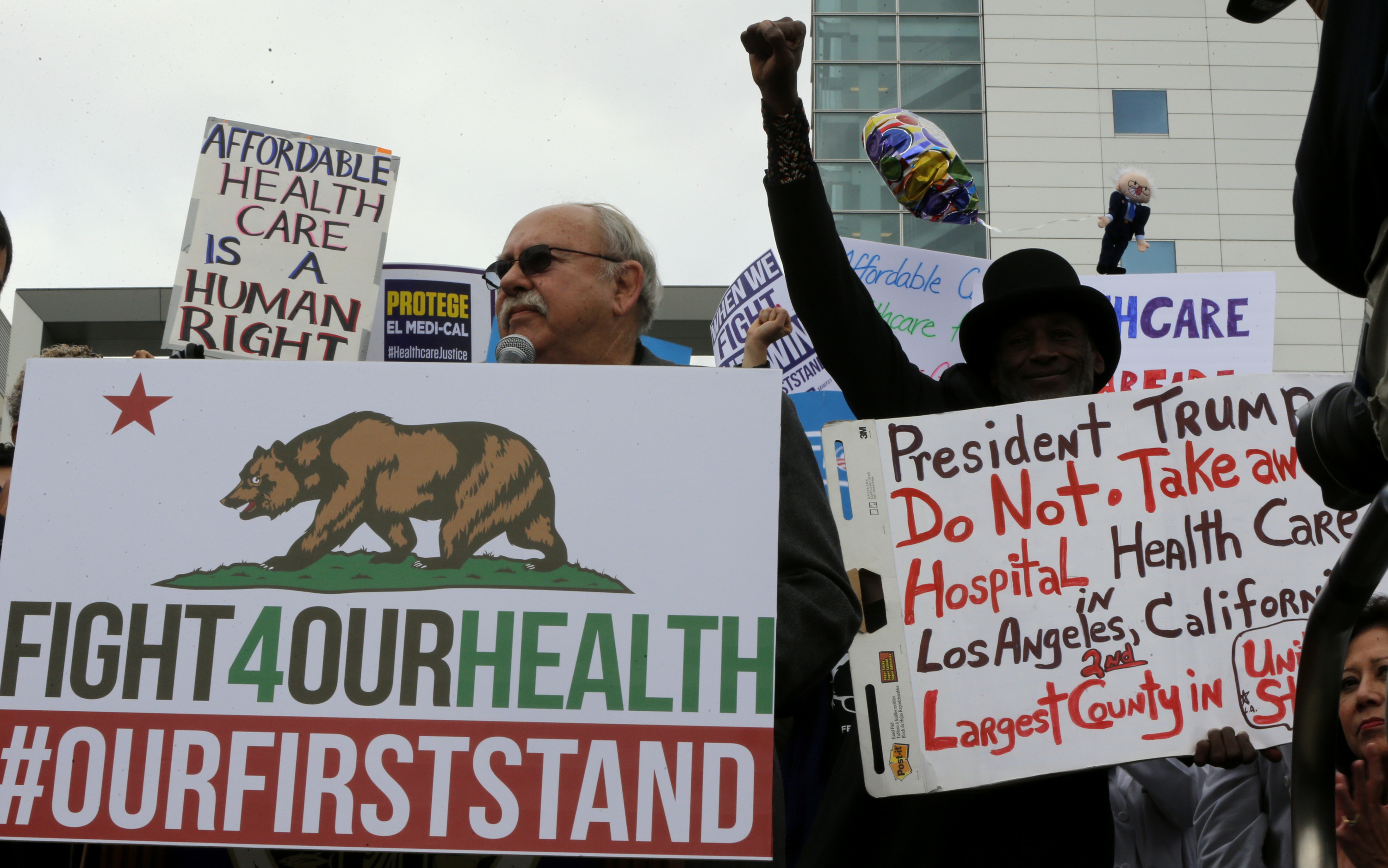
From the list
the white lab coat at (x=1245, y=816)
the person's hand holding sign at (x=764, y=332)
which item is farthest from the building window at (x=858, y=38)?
the white lab coat at (x=1245, y=816)

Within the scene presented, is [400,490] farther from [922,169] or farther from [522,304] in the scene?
[922,169]

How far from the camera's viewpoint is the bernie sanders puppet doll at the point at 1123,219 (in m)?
5.71

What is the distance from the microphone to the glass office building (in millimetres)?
16362

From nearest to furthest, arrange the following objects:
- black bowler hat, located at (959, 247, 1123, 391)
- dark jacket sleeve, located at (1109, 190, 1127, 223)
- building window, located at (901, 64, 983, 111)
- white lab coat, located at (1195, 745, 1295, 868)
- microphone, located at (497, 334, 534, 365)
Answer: microphone, located at (497, 334, 534, 365) → white lab coat, located at (1195, 745, 1295, 868) → black bowler hat, located at (959, 247, 1123, 391) → dark jacket sleeve, located at (1109, 190, 1127, 223) → building window, located at (901, 64, 983, 111)

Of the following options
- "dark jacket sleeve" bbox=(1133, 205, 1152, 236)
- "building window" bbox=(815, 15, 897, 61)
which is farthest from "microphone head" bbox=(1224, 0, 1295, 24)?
"building window" bbox=(815, 15, 897, 61)

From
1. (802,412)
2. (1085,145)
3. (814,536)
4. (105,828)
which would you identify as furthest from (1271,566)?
(1085,145)

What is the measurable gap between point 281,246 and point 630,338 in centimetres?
271

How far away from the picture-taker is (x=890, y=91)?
19.6 metres

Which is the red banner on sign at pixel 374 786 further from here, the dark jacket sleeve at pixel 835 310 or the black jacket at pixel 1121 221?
the black jacket at pixel 1121 221

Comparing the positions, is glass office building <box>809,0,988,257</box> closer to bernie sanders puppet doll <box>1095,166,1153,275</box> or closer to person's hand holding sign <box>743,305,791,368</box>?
bernie sanders puppet doll <box>1095,166,1153,275</box>

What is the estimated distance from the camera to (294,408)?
1.58 m

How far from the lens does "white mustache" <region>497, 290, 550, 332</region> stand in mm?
2191

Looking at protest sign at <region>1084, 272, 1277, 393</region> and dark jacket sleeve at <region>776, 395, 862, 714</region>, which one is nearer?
dark jacket sleeve at <region>776, 395, 862, 714</region>

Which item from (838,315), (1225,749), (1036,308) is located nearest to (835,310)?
(838,315)
